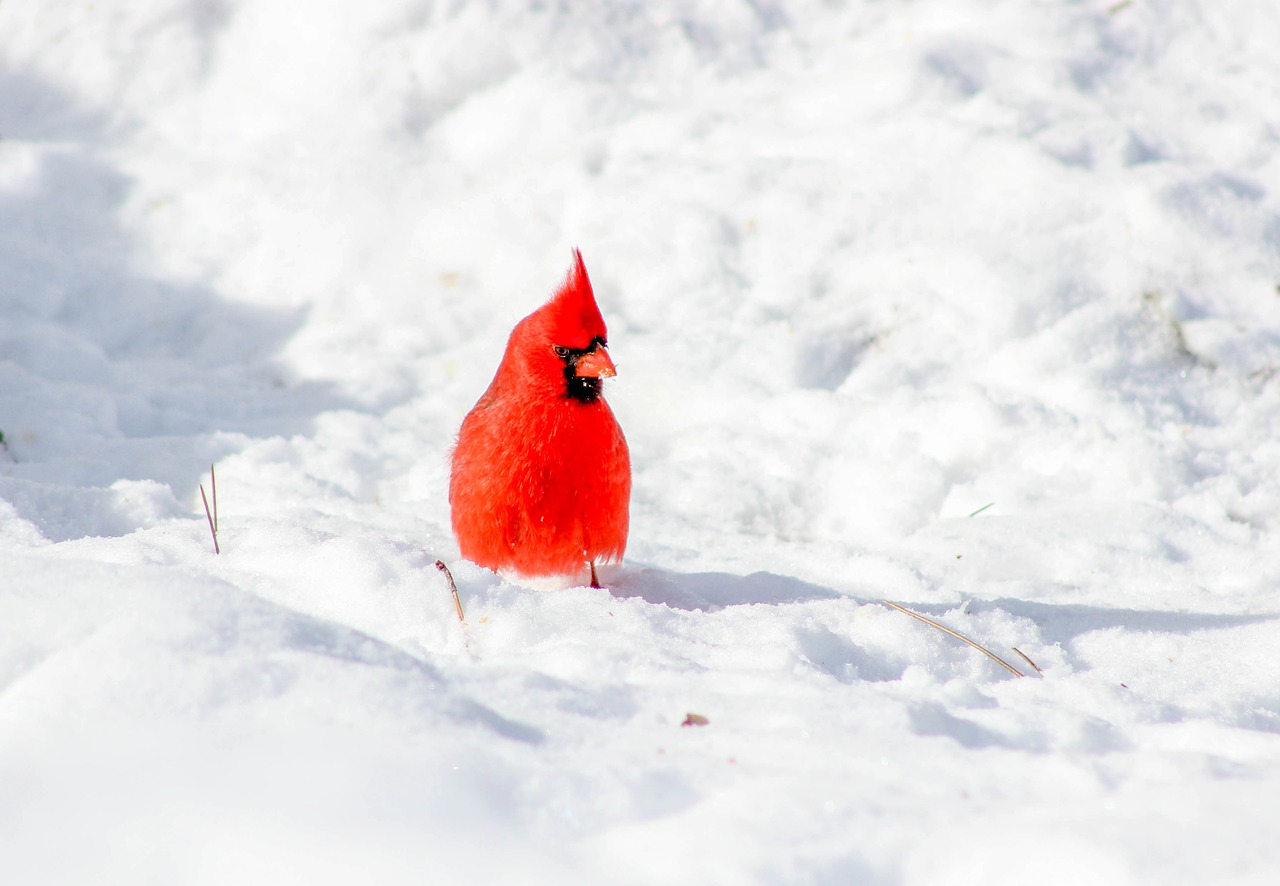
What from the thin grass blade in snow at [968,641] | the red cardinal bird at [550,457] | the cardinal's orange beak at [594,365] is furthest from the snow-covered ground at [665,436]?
the cardinal's orange beak at [594,365]

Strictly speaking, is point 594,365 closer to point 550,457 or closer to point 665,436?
Result: point 550,457

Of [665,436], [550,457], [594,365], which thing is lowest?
[665,436]

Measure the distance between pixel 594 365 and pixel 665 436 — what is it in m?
1.48

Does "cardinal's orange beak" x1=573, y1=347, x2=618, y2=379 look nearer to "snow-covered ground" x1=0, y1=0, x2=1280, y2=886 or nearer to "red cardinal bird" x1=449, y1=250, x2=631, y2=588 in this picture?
"red cardinal bird" x1=449, y1=250, x2=631, y2=588

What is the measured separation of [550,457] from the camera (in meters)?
2.55

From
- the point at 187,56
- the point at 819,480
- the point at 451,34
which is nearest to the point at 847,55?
the point at 451,34

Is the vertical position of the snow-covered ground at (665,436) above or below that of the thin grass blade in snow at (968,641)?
above

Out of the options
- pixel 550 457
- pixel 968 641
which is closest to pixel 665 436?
pixel 550 457

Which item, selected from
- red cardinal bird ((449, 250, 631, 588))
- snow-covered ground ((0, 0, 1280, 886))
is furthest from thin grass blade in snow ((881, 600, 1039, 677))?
red cardinal bird ((449, 250, 631, 588))

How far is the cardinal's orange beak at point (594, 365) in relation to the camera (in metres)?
2.52

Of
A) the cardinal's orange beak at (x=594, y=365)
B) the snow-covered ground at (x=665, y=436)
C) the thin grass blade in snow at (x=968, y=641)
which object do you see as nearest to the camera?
the snow-covered ground at (x=665, y=436)

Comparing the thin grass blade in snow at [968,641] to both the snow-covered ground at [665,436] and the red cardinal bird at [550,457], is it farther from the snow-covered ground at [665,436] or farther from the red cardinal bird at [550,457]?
the red cardinal bird at [550,457]

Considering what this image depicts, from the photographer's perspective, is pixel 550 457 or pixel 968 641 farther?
pixel 550 457

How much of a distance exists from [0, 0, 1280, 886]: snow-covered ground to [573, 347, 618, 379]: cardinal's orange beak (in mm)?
521
